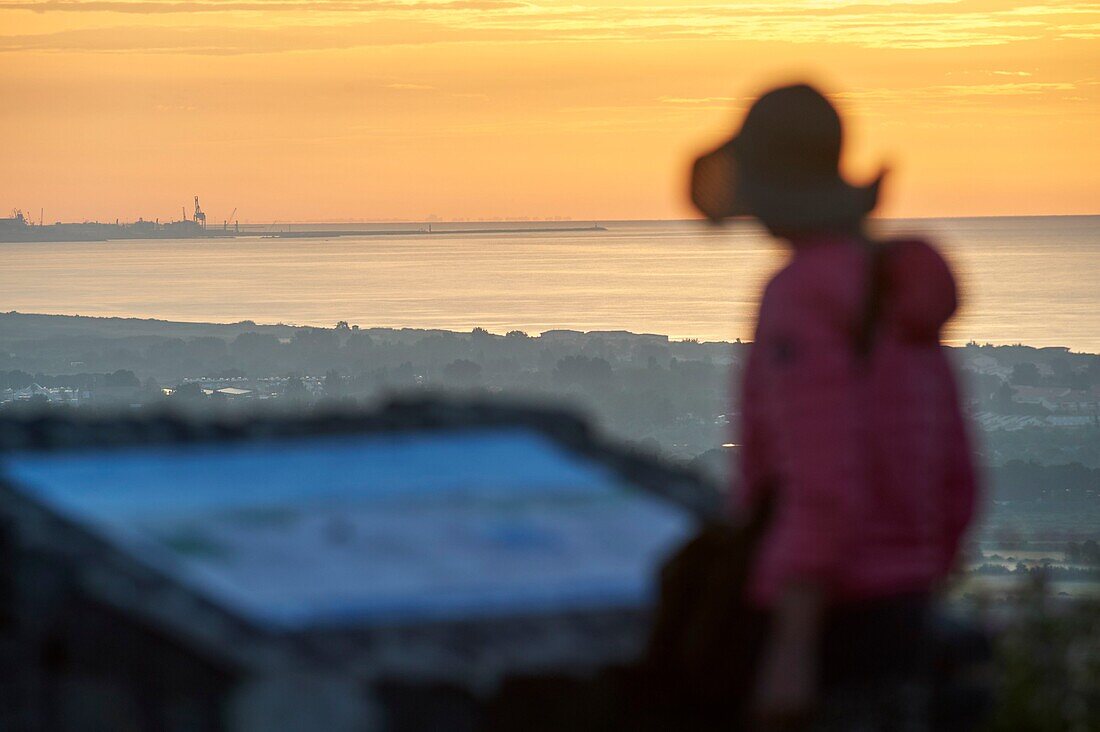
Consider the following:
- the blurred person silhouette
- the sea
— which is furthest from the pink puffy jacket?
the sea

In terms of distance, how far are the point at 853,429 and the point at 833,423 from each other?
5cm

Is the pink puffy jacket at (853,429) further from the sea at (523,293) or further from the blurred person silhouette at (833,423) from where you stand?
the sea at (523,293)

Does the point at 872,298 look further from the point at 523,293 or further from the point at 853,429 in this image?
the point at 523,293

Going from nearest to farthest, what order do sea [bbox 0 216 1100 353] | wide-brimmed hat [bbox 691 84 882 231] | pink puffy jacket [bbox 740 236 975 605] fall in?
1. pink puffy jacket [bbox 740 236 975 605]
2. wide-brimmed hat [bbox 691 84 882 231]
3. sea [bbox 0 216 1100 353]

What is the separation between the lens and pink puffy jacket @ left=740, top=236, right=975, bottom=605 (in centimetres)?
330

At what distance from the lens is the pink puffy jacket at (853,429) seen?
3.30m

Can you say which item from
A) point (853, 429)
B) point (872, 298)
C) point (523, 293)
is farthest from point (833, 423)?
point (523, 293)

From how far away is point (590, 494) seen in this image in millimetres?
5516

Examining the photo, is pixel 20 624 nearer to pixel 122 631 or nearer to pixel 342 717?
pixel 122 631

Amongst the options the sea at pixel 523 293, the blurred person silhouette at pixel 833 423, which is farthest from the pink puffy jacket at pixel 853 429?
the sea at pixel 523 293

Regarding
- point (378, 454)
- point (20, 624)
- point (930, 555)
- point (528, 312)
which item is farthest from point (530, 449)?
point (528, 312)

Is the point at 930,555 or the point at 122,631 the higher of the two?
the point at 930,555

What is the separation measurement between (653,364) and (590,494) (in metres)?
47.0

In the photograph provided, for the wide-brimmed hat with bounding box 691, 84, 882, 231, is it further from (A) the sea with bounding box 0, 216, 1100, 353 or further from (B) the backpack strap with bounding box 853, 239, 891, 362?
(A) the sea with bounding box 0, 216, 1100, 353
